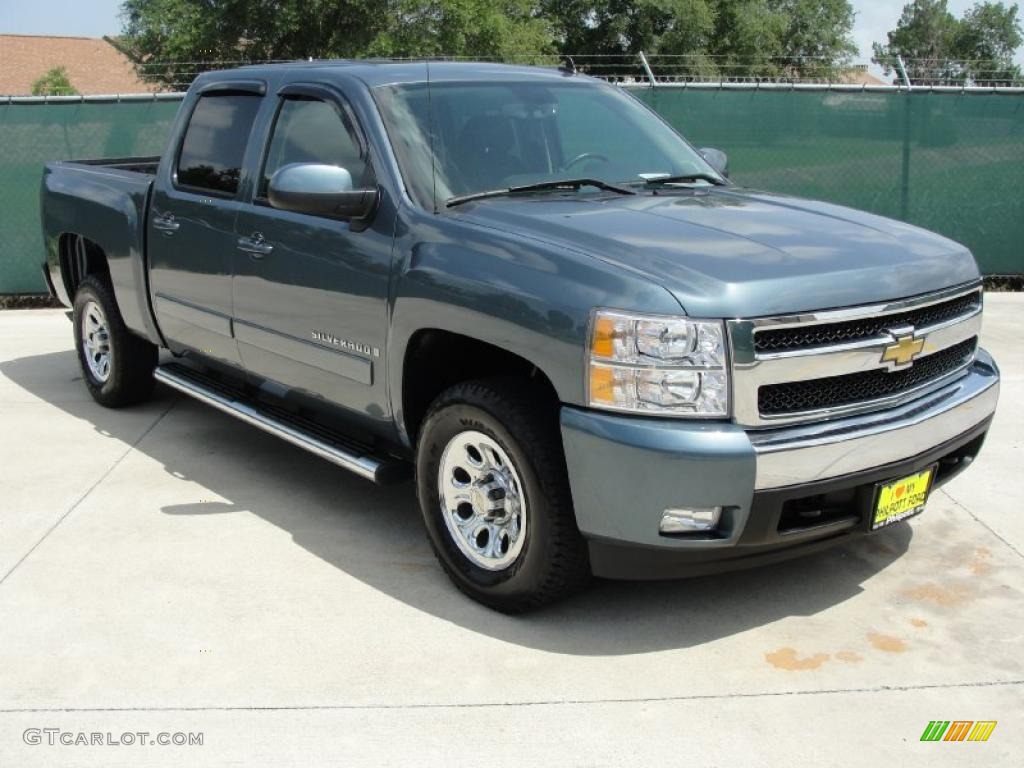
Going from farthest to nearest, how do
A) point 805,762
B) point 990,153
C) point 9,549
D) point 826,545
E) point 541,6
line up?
point 541,6 < point 990,153 < point 9,549 < point 826,545 < point 805,762

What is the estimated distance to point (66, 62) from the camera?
202ft

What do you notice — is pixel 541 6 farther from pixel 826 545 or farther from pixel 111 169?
pixel 826 545

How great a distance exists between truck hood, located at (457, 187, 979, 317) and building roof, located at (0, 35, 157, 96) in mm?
59082

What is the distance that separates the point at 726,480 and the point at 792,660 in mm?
770

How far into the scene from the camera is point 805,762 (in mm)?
3396

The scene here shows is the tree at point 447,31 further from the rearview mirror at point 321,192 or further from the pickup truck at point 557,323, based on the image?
the rearview mirror at point 321,192

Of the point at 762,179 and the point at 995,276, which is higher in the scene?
the point at 762,179

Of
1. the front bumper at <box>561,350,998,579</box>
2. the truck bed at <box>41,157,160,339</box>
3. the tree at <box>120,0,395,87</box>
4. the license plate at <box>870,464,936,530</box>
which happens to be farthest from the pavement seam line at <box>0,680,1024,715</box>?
the tree at <box>120,0,395,87</box>

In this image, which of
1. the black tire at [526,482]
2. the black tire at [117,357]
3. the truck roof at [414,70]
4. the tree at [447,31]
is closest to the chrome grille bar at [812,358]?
the black tire at [526,482]

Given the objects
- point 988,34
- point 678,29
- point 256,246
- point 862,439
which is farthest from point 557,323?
point 988,34

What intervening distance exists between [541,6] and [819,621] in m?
51.8

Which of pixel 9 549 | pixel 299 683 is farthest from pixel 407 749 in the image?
pixel 9 549

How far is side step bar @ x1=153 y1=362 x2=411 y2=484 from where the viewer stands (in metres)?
4.83

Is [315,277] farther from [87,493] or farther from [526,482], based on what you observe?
[87,493]
